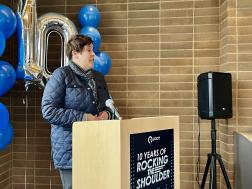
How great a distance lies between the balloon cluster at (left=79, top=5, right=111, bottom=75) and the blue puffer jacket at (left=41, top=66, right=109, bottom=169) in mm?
724

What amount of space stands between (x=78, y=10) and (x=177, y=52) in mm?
1175

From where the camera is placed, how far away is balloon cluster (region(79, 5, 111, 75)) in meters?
3.00

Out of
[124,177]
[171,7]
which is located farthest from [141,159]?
[171,7]

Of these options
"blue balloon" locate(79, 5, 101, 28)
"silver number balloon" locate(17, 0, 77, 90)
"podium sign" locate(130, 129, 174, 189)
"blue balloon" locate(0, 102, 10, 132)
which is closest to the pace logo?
"podium sign" locate(130, 129, 174, 189)

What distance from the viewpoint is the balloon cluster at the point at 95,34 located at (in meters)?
3.00

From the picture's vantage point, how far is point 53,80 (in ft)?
7.22

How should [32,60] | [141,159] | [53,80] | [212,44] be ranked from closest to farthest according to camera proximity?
[141,159]
[53,80]
[32,60]
[212,44]

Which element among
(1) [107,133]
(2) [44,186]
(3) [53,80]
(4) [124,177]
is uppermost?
(3) [53,80]

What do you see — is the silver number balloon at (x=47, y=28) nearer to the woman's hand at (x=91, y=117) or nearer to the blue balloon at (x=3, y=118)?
the blue balloon at (x=3, y=118)

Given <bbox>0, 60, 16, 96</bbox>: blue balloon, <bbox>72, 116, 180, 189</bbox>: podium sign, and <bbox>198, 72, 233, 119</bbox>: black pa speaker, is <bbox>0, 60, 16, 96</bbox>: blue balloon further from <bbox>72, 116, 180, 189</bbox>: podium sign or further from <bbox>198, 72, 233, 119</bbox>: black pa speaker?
<bbox>198, 72, 233, 119</bbox>: black pa speaker

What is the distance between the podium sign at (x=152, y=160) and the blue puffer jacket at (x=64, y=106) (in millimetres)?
737

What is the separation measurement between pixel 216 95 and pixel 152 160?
1543 millimetres

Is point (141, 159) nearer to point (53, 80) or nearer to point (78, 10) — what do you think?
point (53, 80)

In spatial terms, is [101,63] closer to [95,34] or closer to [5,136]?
[95,34]
